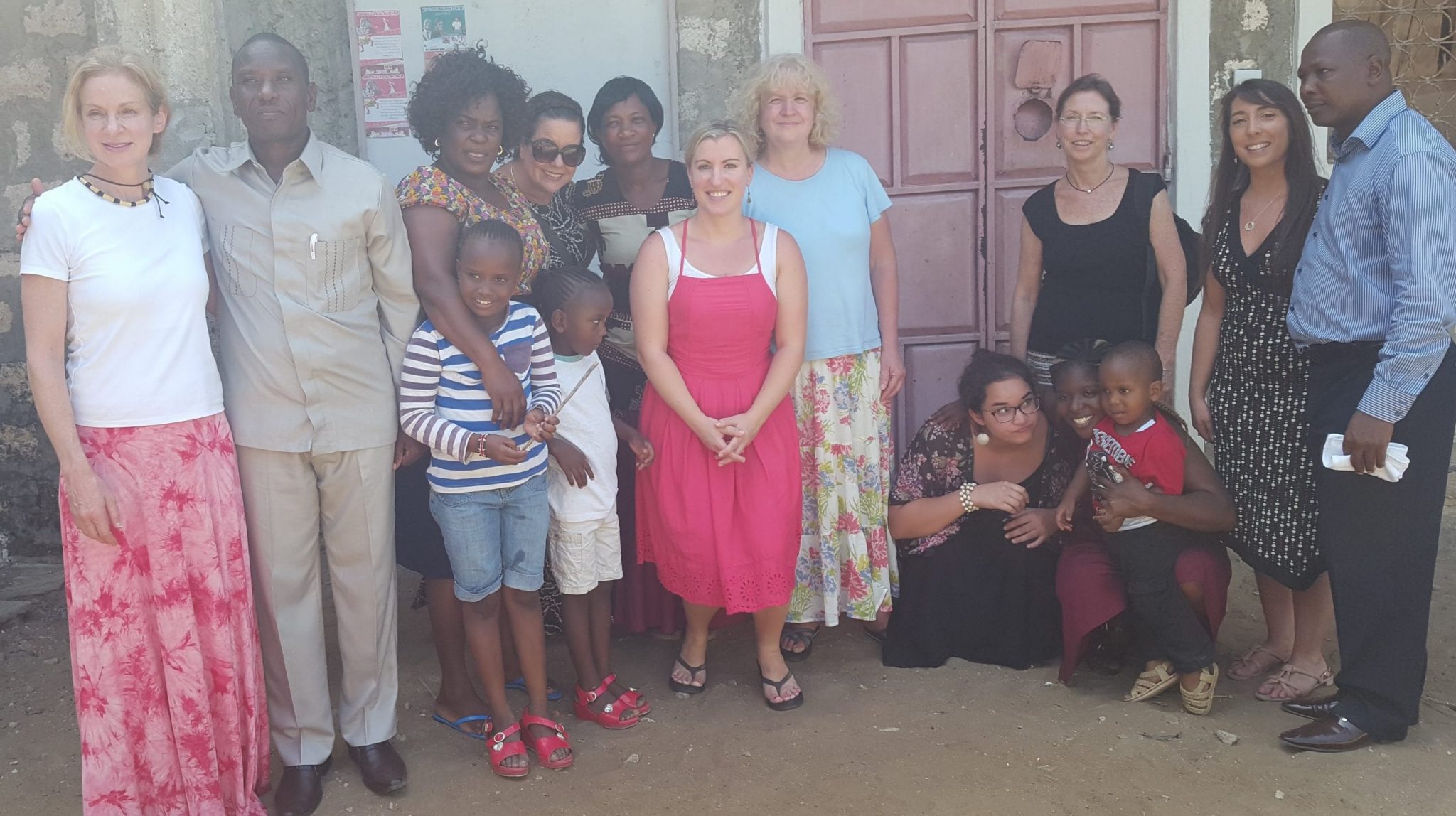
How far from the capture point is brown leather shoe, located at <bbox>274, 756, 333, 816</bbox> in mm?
2949

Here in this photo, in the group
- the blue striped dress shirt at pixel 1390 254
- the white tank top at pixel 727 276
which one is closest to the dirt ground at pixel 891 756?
the blue striped dress shirt at pixel 1390 254

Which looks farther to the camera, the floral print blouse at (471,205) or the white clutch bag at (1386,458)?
the floral print blouse at (471,205)

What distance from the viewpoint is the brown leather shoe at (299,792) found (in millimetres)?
2949

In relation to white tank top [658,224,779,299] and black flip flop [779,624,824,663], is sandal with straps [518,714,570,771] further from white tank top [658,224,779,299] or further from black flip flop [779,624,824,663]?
white tank top [658,224,779,299]

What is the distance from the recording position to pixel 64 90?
14.8 feet

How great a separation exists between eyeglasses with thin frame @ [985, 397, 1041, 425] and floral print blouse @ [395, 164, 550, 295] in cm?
149

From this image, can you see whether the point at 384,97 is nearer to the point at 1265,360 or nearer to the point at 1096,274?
the point at 1096,274

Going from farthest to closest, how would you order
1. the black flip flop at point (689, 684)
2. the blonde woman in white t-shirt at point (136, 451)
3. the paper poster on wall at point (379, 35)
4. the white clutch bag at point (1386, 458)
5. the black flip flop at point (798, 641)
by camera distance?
1. the paper poster on wall at point (379, 35)
2. the black flip flop at point (798, 641)
3. the black flip flop at point (689, 684)
4. the white clutch bag at point (1386, 458)
5. the blonde woman in white t-shirt at point (136, 451)

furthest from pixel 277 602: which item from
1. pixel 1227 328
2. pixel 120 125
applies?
pixel 1227 328

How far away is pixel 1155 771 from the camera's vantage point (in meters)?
3.02

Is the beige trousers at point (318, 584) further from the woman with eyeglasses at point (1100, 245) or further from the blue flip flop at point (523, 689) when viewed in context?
the woman with eyeglasses at point (1100, 245)

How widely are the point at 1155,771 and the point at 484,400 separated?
205cm

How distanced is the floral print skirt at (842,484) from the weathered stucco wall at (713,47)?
1689mm

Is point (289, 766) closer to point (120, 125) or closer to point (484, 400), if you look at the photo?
point (484, 400)
